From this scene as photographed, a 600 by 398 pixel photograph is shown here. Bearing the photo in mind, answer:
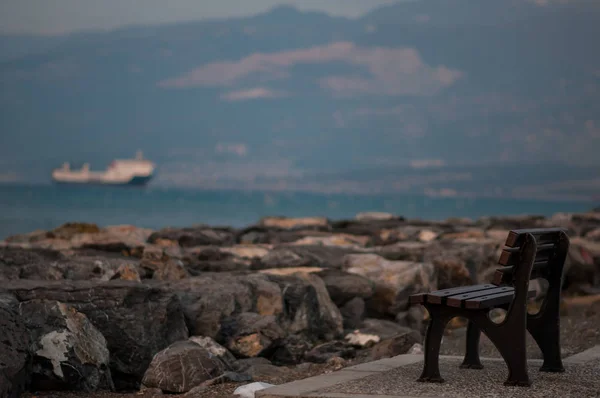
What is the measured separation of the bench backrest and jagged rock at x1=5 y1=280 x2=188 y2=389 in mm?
3733

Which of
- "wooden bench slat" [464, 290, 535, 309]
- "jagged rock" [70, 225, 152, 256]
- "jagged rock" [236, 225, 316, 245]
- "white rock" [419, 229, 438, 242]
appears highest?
"jagged rock" [70, 225, 152, 256]

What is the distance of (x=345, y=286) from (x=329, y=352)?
2.61 meters

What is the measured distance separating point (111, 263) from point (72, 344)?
385 cm

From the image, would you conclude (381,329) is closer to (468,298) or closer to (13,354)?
(468,298)

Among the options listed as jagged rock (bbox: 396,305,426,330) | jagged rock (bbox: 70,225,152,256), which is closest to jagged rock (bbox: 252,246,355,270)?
jagged rock (bbox: 396,305,426,330)

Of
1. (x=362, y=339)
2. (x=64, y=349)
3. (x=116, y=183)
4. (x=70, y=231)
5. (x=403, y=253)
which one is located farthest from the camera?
(x=116, y=183)

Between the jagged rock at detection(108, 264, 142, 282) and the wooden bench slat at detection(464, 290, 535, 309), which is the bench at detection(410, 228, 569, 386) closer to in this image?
the wooden bench slat at detection(464, 290, 535, 309)

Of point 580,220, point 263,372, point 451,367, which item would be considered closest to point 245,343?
point 263,372

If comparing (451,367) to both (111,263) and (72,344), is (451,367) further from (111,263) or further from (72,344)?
(111,263)

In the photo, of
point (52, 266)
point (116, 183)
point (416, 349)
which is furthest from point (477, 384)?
point (116, 183)

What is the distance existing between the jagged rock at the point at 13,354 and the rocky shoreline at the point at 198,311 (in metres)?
0.01

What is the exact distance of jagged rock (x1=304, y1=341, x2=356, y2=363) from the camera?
34.6 feet

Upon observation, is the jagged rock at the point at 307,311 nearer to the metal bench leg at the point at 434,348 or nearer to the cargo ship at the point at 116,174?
the metal bench leg at the point at 434,348

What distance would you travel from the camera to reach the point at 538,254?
726 centimetres
